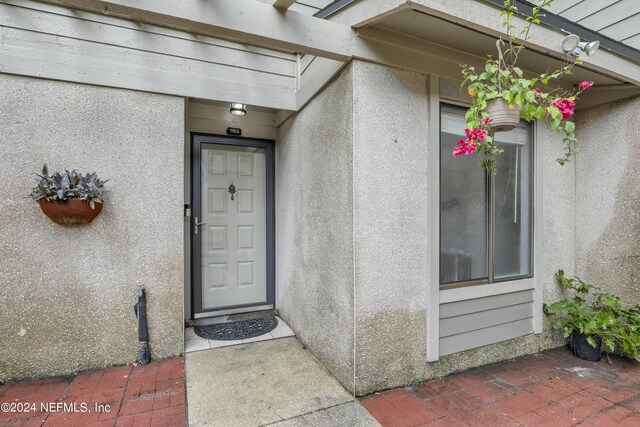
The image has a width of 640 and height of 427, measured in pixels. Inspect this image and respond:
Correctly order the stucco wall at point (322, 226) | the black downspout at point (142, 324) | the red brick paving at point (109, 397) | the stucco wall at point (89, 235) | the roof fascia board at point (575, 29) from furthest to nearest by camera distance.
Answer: the black downspout at point (142, 324) < the stucco wall at point (89, 235) < the stucco wall at point (322, 226) < the roof fascia board at point (575, 29) < the red brick paving at point (109, 397)

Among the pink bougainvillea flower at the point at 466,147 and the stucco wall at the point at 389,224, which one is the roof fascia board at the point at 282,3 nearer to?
the stucco wall at the point at 389,224

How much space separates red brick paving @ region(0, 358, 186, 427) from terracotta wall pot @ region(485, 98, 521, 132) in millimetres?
2641

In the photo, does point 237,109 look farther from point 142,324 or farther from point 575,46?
point 575,46

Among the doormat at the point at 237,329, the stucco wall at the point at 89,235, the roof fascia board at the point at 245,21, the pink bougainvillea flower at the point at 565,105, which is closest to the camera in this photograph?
the roof fascia board at the point at 245,21

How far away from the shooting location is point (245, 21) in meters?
1.84

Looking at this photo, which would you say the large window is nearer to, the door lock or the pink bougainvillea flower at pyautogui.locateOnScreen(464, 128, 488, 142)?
the pink bougainvillea flower at pyautogui.locateOnScreen(464, 128, 488, 142)

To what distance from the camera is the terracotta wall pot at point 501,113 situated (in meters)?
1.89

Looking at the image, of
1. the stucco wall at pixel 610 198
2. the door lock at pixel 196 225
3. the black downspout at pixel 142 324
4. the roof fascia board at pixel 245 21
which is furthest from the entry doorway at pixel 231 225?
the stucco wall at pixel 610 198

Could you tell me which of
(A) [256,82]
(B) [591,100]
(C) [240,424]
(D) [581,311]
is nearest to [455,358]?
(D) [581,311]

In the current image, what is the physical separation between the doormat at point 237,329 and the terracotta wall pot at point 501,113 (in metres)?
2.77

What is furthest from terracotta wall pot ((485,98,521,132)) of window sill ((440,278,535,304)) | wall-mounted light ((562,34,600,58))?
window sill ((440,278,535,304))

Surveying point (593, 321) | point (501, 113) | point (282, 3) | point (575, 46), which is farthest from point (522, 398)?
point (282, 3)

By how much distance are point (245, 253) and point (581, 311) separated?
331 cm

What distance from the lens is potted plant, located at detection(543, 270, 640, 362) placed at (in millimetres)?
2543
